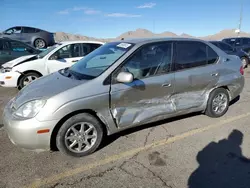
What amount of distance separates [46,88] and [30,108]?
40cm

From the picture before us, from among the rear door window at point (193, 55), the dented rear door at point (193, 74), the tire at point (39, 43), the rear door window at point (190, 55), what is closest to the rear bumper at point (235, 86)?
the dented rear door at point (193, 74)

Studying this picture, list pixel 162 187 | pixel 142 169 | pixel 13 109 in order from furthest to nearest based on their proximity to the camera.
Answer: pixel 13 109 < pixel 142 169 < pixel 162 187

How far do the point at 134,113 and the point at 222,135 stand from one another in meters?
1.62

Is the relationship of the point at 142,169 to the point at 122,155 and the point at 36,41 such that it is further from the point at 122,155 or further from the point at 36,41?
the point at 36,41

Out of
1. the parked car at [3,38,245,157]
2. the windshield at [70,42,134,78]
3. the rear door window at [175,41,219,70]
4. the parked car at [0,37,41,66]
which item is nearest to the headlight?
the parked car at [3,38,245,157]

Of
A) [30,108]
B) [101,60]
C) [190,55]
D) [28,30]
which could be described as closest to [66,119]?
[30,108]

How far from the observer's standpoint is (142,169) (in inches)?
119

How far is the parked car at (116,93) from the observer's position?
10.1 feet

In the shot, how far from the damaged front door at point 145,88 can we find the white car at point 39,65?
3.89 metres

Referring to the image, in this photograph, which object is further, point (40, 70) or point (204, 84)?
point (40, 70)

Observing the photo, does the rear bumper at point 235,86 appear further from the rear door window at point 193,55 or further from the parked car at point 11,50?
the parked car at point 11,50

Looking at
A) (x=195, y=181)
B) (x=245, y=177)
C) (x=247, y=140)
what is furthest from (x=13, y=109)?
(x=247, y=140)

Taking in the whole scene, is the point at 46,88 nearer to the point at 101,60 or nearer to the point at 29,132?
the point at 29,132

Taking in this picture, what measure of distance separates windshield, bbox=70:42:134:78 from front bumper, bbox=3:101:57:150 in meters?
1.03
